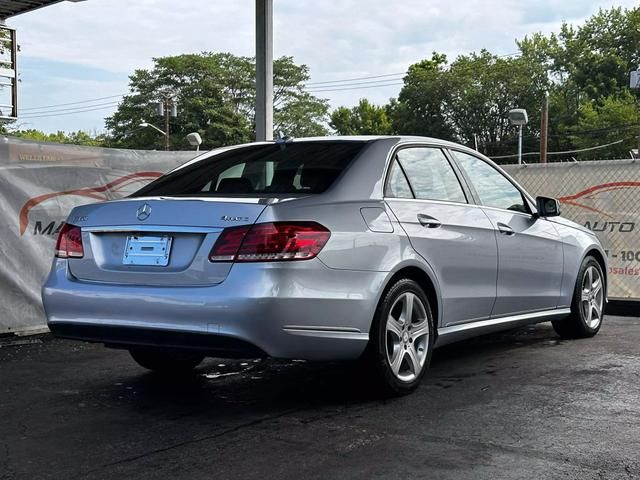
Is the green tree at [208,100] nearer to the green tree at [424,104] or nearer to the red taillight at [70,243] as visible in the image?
the green tree at [424,104]

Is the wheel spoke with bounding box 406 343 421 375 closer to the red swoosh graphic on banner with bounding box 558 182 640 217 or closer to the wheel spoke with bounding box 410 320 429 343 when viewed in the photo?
the wheel spoke with bounding box 410 320 429 343

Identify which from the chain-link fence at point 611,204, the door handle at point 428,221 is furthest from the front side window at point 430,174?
the chain-link fence at point 611,204

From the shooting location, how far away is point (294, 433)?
13.6ft

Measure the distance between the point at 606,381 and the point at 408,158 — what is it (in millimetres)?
1867

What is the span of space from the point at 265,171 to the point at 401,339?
1.29m

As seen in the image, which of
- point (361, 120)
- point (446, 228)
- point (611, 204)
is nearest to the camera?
point (446, 228)

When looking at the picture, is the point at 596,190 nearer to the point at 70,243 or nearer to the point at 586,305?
the point at 586,305

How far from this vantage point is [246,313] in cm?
416

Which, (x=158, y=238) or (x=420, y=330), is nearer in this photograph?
(x=158, y=238)

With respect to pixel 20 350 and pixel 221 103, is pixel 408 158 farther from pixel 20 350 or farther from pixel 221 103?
pixel 221 103

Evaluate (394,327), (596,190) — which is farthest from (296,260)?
(596,190)

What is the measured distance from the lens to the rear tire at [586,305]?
6.94 meters

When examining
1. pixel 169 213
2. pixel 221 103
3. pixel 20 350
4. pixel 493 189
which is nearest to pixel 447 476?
pixel 169 213

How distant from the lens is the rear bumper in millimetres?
4188
